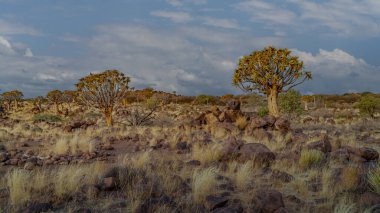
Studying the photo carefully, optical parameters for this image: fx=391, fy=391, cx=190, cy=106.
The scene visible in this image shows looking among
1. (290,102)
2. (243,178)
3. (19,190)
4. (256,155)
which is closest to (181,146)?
(256,155)

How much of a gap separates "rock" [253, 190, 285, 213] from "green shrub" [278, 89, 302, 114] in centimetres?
2644

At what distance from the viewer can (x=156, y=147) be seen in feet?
44.0

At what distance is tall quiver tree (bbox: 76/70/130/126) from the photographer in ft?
77.9

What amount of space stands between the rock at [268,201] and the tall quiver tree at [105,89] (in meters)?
18.4

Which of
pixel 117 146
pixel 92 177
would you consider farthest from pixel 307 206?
pixel 117 146

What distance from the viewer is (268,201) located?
589 centimetres

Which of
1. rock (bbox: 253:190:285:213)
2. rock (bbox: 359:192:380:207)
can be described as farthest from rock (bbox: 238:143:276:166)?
rock (bbox: 253:190:285:213)

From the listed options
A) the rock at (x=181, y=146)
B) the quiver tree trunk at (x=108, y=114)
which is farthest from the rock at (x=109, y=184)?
the quiver tree trunk at (x=108, y=114)

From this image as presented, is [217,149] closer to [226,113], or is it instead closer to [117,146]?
[117,146]

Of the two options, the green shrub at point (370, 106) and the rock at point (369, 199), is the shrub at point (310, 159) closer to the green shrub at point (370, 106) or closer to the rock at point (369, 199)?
the rock at point (369, 199)

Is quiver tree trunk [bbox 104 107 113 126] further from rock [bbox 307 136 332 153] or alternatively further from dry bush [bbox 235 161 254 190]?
dry bush [bbox 235 161 254 190]

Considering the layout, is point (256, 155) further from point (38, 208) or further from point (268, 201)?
point (38, 208)

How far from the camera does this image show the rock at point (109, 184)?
23.1 ft

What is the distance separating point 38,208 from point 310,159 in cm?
696
